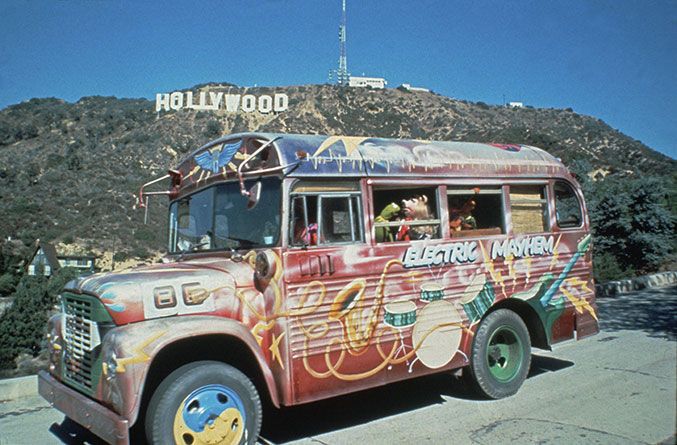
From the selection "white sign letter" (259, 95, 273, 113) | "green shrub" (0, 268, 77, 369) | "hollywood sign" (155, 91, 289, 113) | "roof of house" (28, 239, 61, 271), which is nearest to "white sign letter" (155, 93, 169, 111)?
"hollywood sign" (155, 91, 289, 113)

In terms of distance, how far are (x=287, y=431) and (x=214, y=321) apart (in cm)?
175

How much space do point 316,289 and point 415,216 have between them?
152 centimetres

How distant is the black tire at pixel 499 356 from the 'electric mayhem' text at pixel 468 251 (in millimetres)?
694

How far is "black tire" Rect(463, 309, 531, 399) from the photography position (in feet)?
20.7

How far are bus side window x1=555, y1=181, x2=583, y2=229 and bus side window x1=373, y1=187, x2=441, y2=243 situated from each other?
7.09 feet

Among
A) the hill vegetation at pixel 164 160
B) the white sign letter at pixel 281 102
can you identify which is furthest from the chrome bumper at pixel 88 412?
the white sign letter at pixel 281 102

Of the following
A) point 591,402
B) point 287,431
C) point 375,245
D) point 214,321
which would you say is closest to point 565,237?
point 591,402

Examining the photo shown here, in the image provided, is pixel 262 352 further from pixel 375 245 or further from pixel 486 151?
pixel 486 151

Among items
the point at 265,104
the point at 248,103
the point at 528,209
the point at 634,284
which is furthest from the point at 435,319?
the point at 248,103

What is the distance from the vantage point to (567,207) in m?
7.53

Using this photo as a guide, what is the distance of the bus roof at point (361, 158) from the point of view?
5211mm

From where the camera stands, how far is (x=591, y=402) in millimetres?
6031

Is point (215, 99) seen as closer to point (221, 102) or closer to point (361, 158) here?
point (221, 102)

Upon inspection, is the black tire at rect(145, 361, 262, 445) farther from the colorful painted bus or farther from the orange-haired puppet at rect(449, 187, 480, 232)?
the orange-haired puppet at rect(449, 187, 480, 232)
